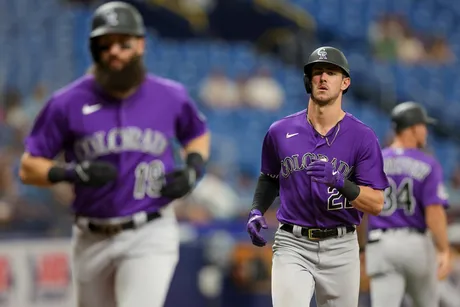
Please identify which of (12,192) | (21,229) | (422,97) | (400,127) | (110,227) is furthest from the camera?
(422,97)

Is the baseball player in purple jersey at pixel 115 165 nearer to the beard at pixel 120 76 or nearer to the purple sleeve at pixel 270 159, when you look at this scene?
the beard at pixel 120 76

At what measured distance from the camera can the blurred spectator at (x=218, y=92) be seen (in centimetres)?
1377

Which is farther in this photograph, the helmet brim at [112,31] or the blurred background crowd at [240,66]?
the blurred background crowd at [240,66]

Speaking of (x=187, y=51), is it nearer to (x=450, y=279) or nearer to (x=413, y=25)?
(x=413, y=25)

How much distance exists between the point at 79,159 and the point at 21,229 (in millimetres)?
3946

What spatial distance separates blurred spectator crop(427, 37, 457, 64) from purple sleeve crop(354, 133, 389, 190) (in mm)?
12070

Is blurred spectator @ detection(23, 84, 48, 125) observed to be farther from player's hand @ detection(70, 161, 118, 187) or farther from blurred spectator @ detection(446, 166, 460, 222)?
player's hand @ detection(70, 161, 118, 187)

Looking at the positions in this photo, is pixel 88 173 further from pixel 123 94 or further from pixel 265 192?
pixel 265 192

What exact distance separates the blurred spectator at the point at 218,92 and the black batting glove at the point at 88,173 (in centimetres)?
924

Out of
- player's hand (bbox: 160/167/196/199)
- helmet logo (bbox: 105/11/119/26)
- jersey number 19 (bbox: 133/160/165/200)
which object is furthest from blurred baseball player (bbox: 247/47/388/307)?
helmet logo (bbox: 105/11/119/26)

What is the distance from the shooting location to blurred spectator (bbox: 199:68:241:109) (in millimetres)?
13766

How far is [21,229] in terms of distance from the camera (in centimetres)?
838

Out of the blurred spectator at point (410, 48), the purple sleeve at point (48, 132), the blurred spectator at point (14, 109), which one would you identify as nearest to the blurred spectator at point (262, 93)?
the blurred spectator at point (410, 48)

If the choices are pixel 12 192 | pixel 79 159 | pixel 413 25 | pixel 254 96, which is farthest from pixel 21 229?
pixel 413 25
